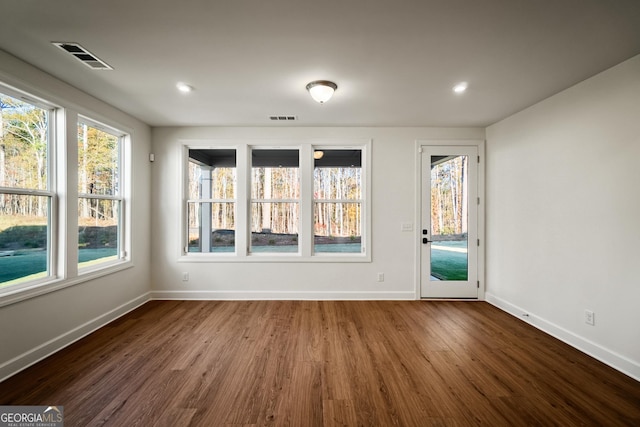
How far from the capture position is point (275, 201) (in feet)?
13.5

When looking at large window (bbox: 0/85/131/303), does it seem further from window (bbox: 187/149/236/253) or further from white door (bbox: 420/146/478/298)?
white door (bbox: 420/146/478/298)

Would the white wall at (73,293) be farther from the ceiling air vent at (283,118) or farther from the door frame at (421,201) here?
the door frame at (421,201)

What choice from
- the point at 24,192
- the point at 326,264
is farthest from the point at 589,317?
the point at 24,192

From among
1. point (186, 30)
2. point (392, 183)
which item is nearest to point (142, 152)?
point (186, 30)

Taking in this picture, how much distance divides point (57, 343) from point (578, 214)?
5.25 meters

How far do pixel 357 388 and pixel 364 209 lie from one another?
2525 millimetres

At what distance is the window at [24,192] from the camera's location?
222 cm

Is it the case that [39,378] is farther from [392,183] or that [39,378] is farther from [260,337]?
[392,183]

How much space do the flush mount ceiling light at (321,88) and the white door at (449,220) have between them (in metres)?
2.03

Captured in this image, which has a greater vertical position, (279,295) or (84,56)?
(84,56)

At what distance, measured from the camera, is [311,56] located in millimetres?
2166

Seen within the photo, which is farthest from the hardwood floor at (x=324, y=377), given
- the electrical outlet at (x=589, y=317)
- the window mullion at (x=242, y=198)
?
the window mullion at (x=242, y=198)

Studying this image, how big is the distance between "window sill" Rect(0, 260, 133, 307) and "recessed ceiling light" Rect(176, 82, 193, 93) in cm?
225

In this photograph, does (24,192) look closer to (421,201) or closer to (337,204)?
(337,204)
